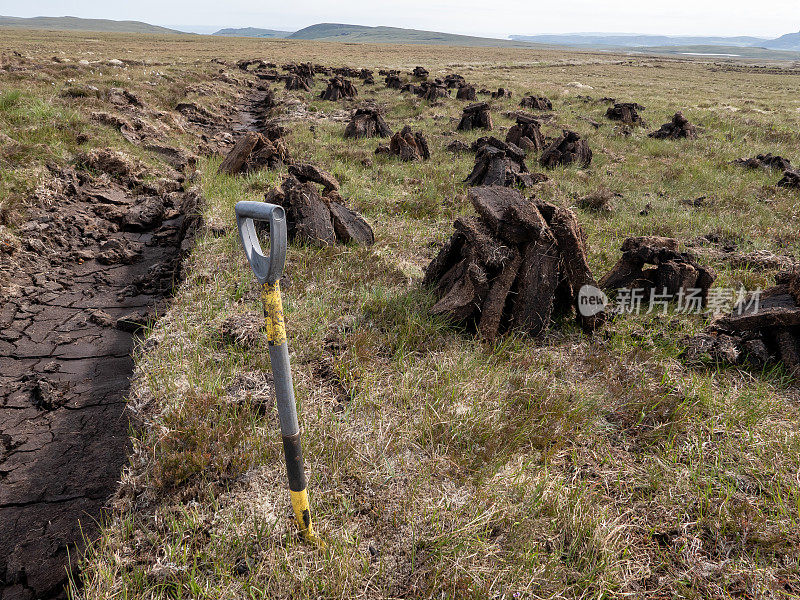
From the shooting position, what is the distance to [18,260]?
20.5ft

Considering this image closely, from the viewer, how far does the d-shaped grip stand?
1829 mm

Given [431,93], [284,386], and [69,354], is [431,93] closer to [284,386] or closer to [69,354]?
[69,354]

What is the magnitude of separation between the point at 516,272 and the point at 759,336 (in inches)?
107

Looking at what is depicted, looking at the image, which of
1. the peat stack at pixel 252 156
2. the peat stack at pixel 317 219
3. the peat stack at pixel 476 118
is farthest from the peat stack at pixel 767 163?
the peat stack at pixel 252 156

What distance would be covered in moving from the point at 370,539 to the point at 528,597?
0.97 metres

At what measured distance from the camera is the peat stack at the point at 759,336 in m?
4.45

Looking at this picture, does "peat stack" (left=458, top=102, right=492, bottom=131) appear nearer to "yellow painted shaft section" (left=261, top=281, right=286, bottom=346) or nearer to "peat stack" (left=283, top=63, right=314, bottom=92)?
"peat stack" (left=283, top=63, right=314, bottom=92)

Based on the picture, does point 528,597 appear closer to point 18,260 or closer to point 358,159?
point 18,260

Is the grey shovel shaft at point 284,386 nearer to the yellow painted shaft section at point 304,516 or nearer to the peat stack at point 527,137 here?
the yellow painted shaft section at point 304,516

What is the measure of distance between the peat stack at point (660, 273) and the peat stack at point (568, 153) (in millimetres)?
7248

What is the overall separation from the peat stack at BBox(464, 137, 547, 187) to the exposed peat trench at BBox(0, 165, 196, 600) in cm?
649

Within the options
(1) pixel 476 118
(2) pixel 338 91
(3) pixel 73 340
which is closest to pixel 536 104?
(1) pixel 476 118

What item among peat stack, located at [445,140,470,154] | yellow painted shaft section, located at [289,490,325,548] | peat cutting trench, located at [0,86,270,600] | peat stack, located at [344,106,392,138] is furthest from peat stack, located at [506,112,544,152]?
yellow painted shaft section, located at [289,490,325,548]

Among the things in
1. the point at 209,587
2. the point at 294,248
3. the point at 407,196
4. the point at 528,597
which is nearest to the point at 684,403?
the point at 528,597
